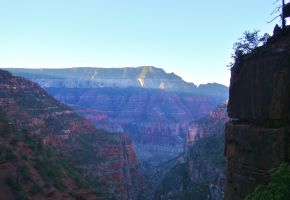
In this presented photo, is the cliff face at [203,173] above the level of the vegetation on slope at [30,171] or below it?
below

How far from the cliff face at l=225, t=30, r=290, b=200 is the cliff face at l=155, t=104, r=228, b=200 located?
147 ft

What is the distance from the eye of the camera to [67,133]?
276ft

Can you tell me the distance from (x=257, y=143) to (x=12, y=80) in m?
65.5

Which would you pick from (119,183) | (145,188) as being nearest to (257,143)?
(119,183)

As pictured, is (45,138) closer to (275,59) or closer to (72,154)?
(72,154)

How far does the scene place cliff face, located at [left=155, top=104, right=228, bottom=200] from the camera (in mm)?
74625

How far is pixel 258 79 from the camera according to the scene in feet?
64.4

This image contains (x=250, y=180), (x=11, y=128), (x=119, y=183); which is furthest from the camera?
(x=119, y=183)

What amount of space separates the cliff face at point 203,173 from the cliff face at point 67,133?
1007 centimetres

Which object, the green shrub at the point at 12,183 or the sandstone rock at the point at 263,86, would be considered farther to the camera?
the green shrub at the point at 12,183

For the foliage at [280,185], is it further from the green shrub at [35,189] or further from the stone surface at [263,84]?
the green shrub at [35,189]

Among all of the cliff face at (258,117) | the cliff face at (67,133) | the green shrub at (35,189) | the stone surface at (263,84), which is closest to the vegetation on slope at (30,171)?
the green shrub at (35,189)

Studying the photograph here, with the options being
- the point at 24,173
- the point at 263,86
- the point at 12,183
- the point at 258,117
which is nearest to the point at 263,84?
the point at 263,86

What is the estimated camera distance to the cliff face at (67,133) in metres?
74.7
